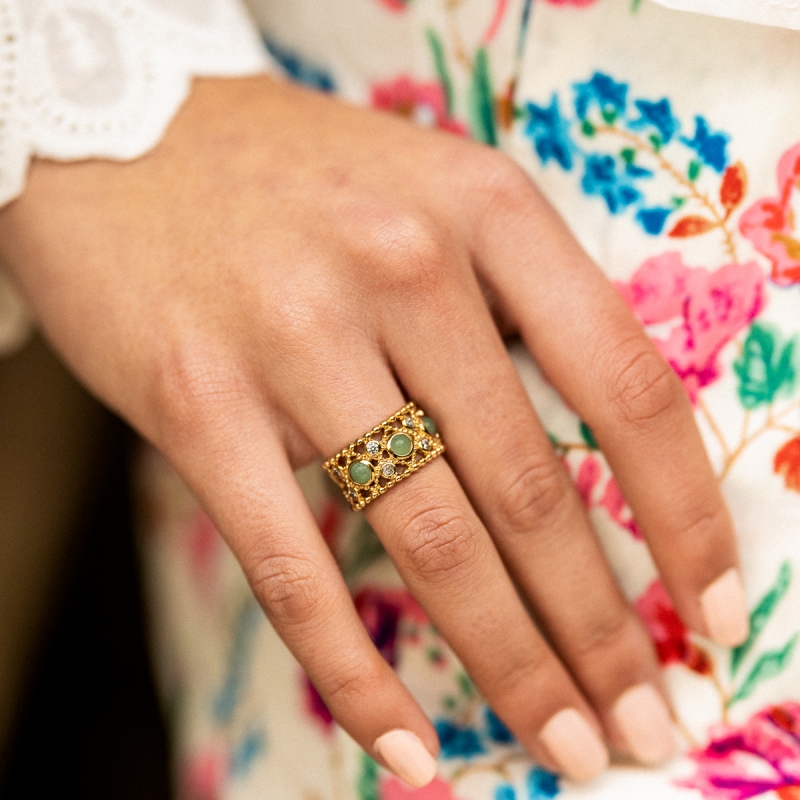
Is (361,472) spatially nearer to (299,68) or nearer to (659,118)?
(659,118)

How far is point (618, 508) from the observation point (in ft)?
1.86

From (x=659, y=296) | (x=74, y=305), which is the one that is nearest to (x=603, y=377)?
(x=659, y=296)

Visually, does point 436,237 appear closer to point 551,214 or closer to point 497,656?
point 551,214

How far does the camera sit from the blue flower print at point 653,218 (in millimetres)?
542

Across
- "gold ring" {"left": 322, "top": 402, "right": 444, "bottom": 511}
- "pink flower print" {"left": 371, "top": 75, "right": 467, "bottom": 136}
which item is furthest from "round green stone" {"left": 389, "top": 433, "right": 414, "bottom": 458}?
"pink flower print" {"left": 371, "top": 75, "right": 467, "bottom": 136}

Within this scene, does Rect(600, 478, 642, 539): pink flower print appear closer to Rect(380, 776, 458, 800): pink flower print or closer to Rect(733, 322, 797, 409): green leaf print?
Rect(733, 322, 797, 409): green leaf print

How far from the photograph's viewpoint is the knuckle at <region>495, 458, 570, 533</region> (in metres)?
0.53

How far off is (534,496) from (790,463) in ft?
0.56

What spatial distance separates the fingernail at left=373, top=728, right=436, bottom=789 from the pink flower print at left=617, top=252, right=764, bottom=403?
1.05ft

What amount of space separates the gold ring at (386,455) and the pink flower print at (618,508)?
0.46ft

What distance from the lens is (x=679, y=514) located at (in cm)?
51

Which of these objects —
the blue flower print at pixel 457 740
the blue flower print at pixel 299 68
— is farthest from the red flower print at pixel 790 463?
the blue flower print at pixel 299 68

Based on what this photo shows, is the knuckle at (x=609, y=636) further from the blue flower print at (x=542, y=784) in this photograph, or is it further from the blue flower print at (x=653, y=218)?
the blue flower print at (x=653, y=218)

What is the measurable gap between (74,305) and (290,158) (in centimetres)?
22
